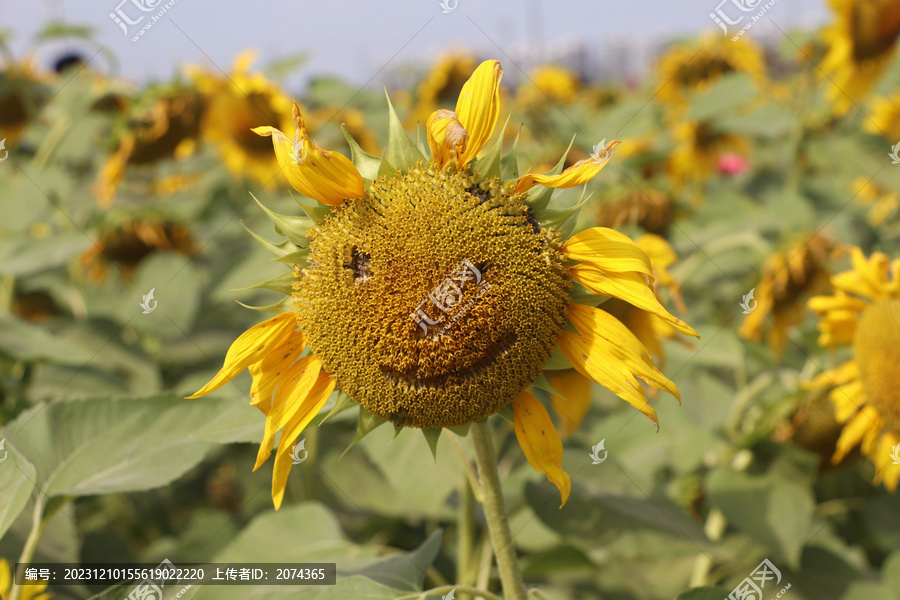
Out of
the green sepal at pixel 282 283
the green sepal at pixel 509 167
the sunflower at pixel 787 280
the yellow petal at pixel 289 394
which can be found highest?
the green sepal at pixel 282 283

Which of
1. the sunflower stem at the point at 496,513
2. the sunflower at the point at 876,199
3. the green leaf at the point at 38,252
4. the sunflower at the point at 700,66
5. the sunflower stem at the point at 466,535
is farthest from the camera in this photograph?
the sunflower at the point at 700,66

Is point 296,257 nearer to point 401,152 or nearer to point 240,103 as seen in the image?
point 401,152

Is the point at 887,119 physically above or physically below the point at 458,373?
below

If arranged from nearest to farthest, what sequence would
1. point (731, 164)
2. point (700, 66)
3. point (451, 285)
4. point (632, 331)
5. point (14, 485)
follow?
point (451, 285) → point (14, 485) → point (632, 331) → point (700, 66) → point (731, 164)

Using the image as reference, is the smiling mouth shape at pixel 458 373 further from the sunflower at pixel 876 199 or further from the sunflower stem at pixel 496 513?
the sunflower at pixel 876 199

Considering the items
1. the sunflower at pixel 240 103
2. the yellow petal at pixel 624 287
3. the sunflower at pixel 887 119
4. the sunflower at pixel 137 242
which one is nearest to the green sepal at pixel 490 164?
the yellow petal at pixel 624 287

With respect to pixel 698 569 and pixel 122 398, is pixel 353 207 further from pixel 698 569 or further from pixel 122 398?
pixel 698 569

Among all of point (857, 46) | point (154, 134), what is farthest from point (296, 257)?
point (857, 46)
